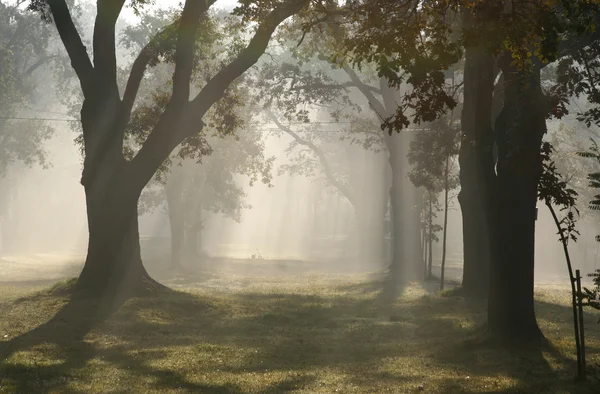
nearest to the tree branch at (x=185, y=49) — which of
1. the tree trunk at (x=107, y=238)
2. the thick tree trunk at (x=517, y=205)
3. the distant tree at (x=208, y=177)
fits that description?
the tree trunk at (x=107, y=238)

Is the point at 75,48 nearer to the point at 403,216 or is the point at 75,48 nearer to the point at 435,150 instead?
the point at 435,150

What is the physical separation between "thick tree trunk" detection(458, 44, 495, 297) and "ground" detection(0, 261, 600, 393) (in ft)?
4.28

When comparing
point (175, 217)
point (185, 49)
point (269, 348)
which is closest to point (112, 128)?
point (185, 49)

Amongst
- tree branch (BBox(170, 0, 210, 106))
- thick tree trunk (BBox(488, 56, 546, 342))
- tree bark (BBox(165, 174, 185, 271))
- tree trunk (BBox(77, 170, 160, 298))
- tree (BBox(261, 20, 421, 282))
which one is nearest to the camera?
thick tree trunk (BBox(488, 56, 546, 342))

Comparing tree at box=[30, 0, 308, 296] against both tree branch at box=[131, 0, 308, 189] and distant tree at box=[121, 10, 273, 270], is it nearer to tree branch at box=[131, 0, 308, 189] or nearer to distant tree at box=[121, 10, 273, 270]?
tree branch at box=[131, 0, 308, 189]

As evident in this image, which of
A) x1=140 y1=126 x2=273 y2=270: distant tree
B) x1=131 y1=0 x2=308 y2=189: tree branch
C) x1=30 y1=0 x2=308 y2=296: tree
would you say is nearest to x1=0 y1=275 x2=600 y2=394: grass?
x1=30 y1=0 x2=308 y2=296: tree

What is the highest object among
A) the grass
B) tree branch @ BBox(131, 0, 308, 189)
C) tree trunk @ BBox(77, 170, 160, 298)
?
tree branch @ BBox(131, 0, 308, 189)

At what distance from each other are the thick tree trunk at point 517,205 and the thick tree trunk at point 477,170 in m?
0.29

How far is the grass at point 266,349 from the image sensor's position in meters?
11.9

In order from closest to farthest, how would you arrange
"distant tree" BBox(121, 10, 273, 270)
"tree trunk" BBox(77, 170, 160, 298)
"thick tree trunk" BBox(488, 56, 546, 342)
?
"thick tree trunk" BBox(488, 56, 546, 342) → "tree trunk" BBox(77, 170, 160, 298) → "distant tree" BBox(121, 10, 273, 270)

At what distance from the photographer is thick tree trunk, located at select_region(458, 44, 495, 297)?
1494 cm

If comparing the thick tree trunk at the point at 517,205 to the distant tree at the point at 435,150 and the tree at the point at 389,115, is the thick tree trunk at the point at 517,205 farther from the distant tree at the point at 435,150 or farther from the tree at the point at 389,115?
the tree at the point at 389,115

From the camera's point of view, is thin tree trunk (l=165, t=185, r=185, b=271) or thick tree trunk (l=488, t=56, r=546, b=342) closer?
thick tree trunk (l=488, t=56, r=546, b=342)

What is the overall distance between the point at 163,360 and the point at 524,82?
24.9 ft
